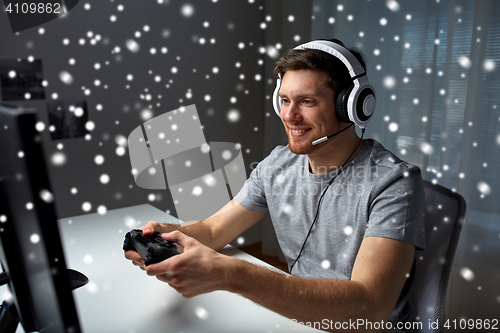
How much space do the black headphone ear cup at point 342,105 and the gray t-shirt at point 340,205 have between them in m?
0.11

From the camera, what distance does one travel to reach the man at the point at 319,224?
772 millimetres

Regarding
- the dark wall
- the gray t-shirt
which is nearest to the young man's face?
the gray t-shirt

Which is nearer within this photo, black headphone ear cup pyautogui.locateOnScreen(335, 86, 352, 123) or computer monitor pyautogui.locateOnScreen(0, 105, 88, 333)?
computer monitor pyautogui.locateOnScreen(0, 105, 88, 333)

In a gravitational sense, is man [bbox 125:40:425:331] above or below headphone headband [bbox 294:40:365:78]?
below

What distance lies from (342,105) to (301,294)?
554 mm

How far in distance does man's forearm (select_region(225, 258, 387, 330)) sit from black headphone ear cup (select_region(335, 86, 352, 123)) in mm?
477

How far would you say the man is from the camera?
77 centimetres

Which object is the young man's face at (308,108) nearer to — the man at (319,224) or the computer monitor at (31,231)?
the man at (319,224)

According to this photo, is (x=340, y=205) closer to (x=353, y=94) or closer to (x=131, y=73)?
(x=353, y=94)

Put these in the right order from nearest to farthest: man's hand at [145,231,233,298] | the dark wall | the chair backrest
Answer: man's hand at [145,231,233,298] < the chair backrest < the dark wall

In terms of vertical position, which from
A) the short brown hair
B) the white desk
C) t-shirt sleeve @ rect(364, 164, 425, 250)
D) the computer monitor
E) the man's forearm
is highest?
the short brown hair

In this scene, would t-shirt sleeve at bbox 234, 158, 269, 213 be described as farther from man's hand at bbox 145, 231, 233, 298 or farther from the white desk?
man's hand at bbox 145, 231, 233, 298

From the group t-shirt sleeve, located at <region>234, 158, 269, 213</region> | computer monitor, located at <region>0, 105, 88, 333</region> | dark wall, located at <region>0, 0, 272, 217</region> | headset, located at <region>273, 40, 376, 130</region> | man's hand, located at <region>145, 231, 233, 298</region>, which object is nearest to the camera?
computer monitor, located at <region>0, 105, 88, 333</region>

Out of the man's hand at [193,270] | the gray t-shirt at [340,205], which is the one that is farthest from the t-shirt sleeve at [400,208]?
the man's hand at [193,270]
